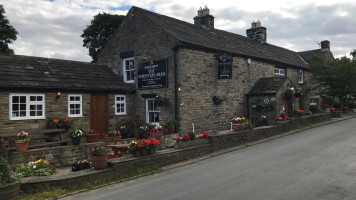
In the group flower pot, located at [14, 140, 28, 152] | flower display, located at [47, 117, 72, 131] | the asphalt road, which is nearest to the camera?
the asphalt road

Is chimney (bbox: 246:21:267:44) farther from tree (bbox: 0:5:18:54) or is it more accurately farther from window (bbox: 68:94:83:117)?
tree (bbox: 0:5:18:54)

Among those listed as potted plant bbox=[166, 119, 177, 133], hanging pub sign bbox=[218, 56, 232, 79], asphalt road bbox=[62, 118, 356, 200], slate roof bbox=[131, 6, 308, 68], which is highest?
slate roof bbox=[131, 6, 308, 68]

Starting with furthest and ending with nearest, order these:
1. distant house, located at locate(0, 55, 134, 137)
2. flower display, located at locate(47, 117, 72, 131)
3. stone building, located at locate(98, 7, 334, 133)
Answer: stone building, located at locate(98, 7, 334, 133) < flower display, located at locate(47, 117, 72, 131) < distant house, located at locate(0, 55, 134, 137)

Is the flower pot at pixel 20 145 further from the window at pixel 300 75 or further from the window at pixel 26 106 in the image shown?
the window at pixel 300 75

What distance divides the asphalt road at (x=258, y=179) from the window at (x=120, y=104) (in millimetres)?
7332

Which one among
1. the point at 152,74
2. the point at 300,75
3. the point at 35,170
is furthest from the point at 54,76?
the point at 300,75

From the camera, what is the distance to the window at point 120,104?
15752 millimetres

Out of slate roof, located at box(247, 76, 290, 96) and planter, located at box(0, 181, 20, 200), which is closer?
planter, located at box(0, 181, 20, 200)

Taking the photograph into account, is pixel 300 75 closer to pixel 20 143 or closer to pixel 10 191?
pixel 20 143

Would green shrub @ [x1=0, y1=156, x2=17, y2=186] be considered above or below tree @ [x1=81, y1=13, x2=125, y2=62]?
below

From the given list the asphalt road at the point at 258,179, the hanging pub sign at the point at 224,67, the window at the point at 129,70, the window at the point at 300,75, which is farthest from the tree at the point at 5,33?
the window at the point at 300,75

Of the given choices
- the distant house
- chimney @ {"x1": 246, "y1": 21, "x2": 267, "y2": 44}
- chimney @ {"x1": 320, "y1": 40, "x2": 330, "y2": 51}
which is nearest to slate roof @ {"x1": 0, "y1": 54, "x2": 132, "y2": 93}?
the distant house

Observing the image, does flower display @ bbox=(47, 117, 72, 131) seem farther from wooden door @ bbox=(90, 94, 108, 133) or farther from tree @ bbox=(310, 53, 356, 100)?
tree @ bbox=(310, 53, 356, 100)

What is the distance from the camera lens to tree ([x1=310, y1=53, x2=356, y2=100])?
2309 cm
